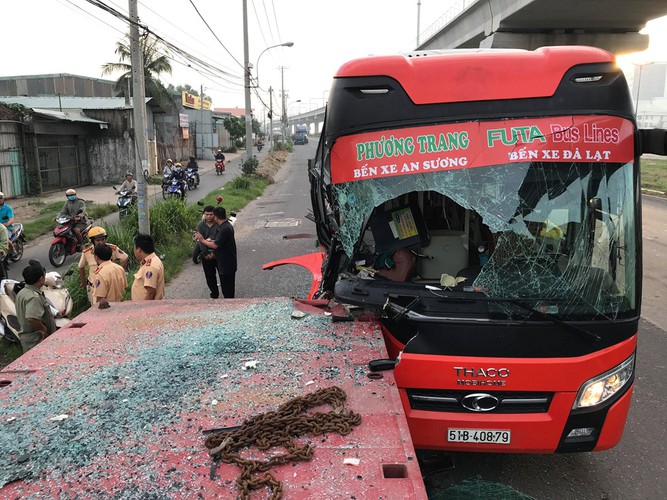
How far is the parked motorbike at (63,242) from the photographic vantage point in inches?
429

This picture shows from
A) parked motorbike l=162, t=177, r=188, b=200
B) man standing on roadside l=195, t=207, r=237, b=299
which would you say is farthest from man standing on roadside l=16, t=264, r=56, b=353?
parked motorbike l=162, t=177, r=188, b=200

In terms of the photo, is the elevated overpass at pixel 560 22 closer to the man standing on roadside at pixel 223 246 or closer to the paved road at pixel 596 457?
the paved road at pixel 596 457

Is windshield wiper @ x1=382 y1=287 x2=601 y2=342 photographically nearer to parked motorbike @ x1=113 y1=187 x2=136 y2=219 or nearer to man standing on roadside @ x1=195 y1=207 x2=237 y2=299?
man standing on roadside @ x1=195 y1=207 x2=237 y2=299

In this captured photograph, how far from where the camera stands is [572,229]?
3.39 m

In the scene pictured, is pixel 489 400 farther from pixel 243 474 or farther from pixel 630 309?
pixel 243 474

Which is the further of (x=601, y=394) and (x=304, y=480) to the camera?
(x=601, y=394)

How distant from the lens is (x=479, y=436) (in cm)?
331

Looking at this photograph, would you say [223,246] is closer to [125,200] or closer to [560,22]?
[125,200]

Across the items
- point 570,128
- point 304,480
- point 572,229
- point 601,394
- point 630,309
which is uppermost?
point 570,128

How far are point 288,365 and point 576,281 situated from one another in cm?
187

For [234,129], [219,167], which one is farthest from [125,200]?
[234,129]

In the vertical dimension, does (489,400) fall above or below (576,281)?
below

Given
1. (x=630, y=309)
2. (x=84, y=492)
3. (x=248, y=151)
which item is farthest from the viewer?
(x=248, y=151)

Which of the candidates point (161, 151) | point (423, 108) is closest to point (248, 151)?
point (161, 151)
